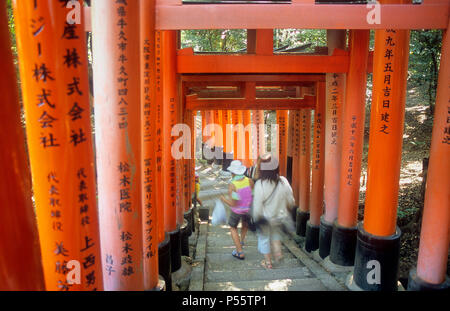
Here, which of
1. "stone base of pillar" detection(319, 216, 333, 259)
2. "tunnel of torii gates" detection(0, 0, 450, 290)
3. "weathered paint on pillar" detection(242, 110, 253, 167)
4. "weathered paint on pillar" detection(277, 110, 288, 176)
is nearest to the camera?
"tunnel of torii gates" detection(0, 0, 450, 290)

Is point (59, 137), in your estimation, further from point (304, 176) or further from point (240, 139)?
point (240, 139)

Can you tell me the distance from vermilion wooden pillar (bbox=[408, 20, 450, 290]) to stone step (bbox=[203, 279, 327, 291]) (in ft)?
4.09

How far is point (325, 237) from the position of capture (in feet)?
17.3

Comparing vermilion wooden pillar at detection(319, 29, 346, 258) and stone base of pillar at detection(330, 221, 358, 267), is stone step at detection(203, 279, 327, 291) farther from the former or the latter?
vermilion wooden pillar at detection(319, 29, 346, 258)

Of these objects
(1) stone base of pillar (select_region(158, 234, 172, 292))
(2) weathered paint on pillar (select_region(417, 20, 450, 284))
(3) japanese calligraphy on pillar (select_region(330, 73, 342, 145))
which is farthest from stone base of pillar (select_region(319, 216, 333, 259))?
(1) stone base of pillar (select_region(158, 234, 172, 292))

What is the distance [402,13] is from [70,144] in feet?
9.73

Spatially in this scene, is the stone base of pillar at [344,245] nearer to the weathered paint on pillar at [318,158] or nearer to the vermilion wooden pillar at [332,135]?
the vermilion wooden pillar at [332,135]

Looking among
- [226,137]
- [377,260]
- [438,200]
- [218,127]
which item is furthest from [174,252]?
[218,127]

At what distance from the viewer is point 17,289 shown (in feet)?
4.42

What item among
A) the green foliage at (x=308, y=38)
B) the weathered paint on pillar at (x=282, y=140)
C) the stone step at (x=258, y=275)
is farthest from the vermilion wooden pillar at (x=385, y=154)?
the weathered paint on pillar at (x=282, y=140)

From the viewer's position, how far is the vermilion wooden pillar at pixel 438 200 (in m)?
3.07

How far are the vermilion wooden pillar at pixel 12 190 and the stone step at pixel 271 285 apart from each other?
9.95 feet

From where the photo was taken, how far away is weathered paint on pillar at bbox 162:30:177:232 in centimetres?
446
